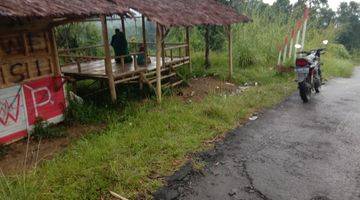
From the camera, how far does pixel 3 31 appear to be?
688 cm

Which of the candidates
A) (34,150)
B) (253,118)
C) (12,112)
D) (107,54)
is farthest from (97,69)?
(253,118)

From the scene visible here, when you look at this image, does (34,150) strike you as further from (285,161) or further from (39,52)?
(285,161)

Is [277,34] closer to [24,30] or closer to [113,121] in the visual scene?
[113,121]

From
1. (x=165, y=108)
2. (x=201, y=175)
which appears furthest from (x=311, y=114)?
(x=201, y=175)

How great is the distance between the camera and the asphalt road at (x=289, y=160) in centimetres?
519

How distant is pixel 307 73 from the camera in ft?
30.0

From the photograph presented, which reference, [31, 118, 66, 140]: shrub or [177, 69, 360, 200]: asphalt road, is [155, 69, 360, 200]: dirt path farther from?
[31, 118, 66, 140]: shrub

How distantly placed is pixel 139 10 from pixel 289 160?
196 inches

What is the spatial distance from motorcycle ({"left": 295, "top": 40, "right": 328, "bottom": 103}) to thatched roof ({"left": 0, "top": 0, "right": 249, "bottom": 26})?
2.95 meters

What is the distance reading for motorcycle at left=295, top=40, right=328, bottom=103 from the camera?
30.0 ft

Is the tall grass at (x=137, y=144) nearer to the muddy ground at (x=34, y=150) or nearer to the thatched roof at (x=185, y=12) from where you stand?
the muddy ground at (x=34, y=150)

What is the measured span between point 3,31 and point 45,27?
3.41 ft

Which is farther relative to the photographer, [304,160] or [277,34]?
[277,34]

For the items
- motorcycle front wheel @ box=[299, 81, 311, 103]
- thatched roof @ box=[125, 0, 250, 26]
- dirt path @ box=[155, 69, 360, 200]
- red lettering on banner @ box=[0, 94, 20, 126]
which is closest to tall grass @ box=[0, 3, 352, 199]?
dirt path @ box=[155, 69, 360, 200]
